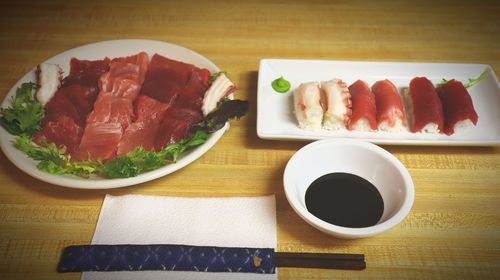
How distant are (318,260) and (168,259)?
1.51 ft

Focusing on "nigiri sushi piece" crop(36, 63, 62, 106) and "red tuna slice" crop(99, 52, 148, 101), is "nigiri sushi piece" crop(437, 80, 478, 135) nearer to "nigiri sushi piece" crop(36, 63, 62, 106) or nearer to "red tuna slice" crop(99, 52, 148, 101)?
"red tuna slice" crop(99, 52, 148, 101)

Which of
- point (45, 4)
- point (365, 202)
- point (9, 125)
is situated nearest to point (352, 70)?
point (365, 202)

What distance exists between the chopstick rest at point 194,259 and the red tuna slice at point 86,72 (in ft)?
2.56

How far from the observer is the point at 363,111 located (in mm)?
1525

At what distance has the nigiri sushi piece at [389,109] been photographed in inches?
60.4

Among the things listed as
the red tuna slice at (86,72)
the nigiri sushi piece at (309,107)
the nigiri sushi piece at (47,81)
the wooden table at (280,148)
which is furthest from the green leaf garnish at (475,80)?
the nigiri sushi piece at (47,81)

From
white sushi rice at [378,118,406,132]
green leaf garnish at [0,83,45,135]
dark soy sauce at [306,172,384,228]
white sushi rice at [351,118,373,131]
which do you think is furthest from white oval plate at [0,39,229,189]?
white sushi rice at [378,118,406,132]

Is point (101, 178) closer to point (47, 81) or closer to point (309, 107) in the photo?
point (47, 81)

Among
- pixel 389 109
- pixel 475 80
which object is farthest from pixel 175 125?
pixel 475 80

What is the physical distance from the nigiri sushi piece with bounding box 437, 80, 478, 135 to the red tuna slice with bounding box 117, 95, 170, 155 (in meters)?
1.16

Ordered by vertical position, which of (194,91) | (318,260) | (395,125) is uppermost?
(194,91)

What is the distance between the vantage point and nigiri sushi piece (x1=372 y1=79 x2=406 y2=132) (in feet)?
5.04

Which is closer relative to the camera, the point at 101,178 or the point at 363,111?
the point at 101,178

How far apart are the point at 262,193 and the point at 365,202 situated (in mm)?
366
